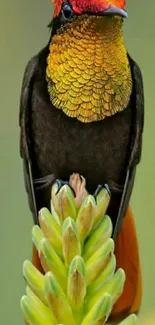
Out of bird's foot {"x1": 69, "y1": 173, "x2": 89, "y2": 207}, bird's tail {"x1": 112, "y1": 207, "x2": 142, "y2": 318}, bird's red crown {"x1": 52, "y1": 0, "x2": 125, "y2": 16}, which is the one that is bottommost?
bird's tail {"x1": 112, "y1": 207, "x2": 142, "y2": 318}

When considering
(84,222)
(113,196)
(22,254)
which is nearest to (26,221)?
(22,254)

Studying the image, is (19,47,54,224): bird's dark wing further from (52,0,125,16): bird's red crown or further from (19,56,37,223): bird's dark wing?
(52,0,125,16): bird's red crown

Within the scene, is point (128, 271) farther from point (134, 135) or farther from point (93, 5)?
point (93, 5)

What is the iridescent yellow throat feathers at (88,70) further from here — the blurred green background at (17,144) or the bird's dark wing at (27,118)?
the blurred green background at (17,144)

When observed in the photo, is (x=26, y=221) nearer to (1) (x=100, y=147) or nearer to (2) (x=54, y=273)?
(1) (x=100, y=147)

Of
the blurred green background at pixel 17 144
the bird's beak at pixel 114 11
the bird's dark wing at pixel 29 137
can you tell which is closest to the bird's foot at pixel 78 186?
the bird's dark wing at pixel 29 137

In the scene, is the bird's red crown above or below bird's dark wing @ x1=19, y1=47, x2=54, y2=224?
above

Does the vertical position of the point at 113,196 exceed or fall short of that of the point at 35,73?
it falls short

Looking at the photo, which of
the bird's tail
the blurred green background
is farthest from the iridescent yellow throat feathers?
the blurred green background
